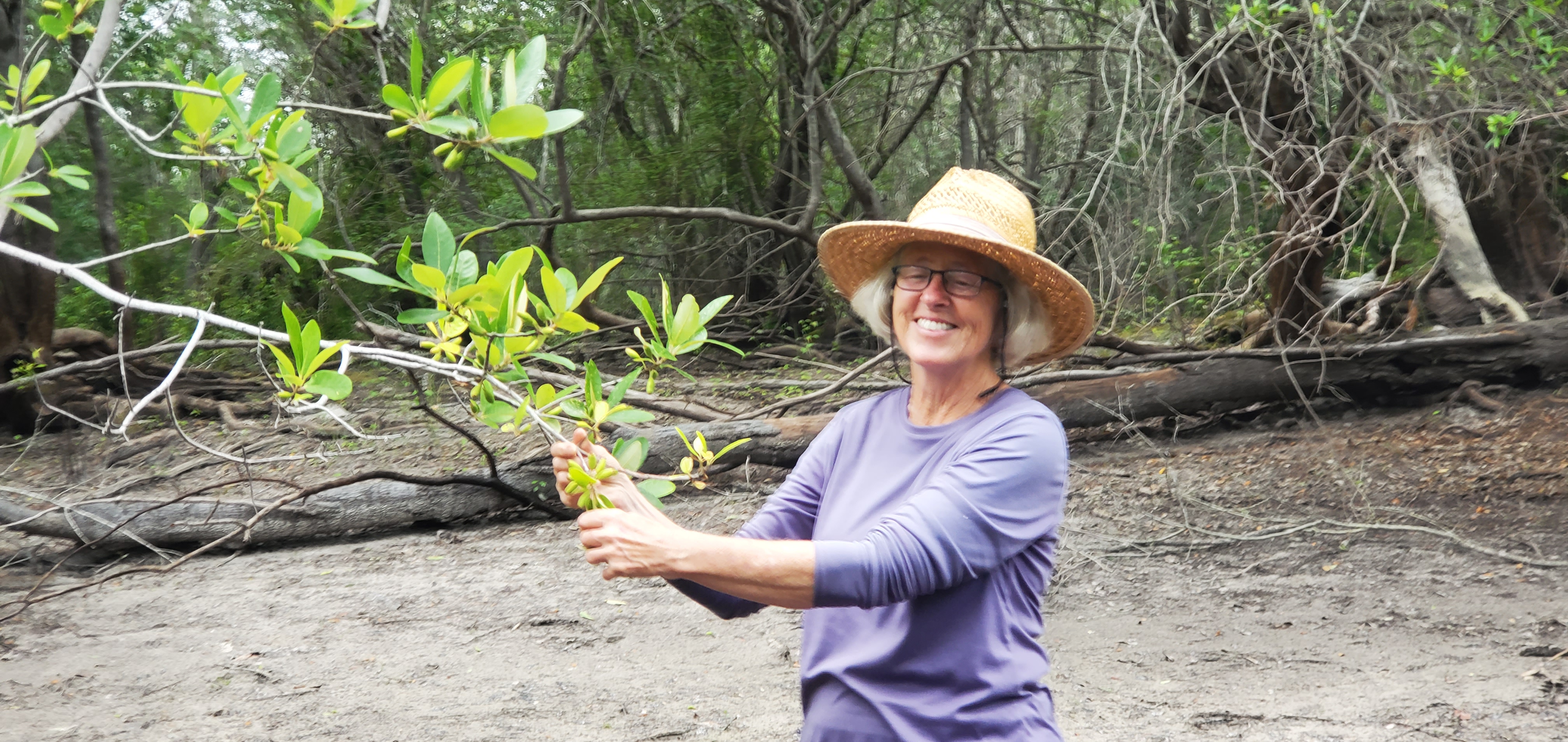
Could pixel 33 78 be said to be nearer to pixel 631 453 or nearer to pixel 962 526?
pixel 631 453


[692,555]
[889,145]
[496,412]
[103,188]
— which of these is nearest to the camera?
[692,555]

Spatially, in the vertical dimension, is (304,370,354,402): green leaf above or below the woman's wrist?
above

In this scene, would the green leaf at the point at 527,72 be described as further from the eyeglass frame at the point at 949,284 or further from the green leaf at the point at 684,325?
the eyeglass frame at the point at 949,284

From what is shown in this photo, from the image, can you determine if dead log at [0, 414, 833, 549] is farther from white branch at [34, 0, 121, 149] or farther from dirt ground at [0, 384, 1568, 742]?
white branch at [34, 0, 121, 149]

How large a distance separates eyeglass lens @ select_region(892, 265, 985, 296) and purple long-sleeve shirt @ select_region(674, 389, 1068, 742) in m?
0.20

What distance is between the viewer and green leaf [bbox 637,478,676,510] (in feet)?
5.72

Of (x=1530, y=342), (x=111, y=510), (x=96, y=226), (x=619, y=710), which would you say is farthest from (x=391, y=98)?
(x=96, y=226)

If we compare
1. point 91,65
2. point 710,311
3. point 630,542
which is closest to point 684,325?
point 710,311

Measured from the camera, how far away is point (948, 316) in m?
1.92

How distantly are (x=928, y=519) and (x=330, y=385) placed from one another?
0.99m

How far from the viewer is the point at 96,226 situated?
1342cm

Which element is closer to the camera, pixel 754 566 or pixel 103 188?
pixel 754 566

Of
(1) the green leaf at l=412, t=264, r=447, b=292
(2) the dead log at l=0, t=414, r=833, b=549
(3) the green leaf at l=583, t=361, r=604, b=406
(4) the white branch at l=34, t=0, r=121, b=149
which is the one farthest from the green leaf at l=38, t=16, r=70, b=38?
(2) the dead log at l=0, t=414, r=833, b=549

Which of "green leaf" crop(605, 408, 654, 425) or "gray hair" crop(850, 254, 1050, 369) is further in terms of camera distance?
"gray hair" crop(850, 254, 1050, 369)
